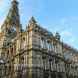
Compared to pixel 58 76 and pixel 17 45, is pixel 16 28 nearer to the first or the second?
pixel 17 45

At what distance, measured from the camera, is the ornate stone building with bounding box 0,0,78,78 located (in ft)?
Answer: 147

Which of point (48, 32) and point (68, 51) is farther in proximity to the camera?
point (68, 51)

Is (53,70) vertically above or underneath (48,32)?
underneath

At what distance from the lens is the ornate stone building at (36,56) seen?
147 feet

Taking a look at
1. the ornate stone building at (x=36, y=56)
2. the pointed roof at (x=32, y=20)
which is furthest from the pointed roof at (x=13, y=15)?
the pointed roof at (x=32, y=20)

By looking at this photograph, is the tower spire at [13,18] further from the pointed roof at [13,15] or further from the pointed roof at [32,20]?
A: the pointed roof at [32,20]

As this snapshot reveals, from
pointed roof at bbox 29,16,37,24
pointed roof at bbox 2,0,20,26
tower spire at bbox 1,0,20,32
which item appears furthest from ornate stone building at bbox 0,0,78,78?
pointed roof at bbox 2,0,20,26

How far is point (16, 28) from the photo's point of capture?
61.7m

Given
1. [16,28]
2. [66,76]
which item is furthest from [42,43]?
[16,28]

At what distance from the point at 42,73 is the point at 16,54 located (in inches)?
267

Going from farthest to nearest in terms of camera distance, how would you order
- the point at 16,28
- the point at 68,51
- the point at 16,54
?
1. the point at 16,28
2. the point at 68,51
3. the point at 16,54

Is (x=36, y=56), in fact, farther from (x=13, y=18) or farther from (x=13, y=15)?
(x=13, y=15)

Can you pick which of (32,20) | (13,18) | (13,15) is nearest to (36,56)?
(32,20)

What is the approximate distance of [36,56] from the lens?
45.0m
